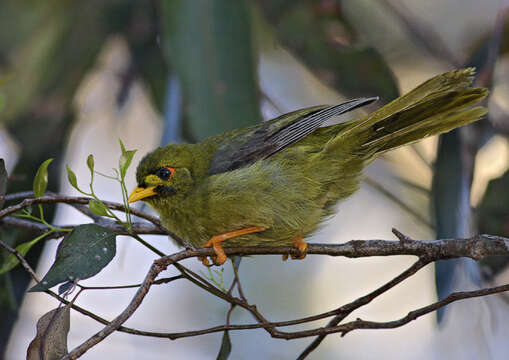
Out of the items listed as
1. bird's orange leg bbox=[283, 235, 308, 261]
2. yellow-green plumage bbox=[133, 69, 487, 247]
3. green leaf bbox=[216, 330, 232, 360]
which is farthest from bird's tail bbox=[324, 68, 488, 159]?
green leaf bbox=[216, 330, 232, 360]

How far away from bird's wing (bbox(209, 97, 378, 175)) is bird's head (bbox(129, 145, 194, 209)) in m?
0.13

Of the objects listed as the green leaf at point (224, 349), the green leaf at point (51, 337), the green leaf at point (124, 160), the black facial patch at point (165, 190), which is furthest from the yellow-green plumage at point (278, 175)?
the green leaf at point (51, 337)

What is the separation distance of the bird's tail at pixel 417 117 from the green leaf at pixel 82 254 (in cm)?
114

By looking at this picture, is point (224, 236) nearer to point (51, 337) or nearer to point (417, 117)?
point (417, 117)

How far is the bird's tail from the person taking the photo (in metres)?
2.24

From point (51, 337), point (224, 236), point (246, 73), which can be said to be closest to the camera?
point (51, 337)

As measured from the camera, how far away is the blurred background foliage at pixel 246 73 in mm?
3209

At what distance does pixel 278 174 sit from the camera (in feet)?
8.57

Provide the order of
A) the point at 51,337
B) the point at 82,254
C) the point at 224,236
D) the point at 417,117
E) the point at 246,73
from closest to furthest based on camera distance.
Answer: the point at 51,337, the point at 82,254, the point at 417,117, the point at 224,236, the point at 246,73

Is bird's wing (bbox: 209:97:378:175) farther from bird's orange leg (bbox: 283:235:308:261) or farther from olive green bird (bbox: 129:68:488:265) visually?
bird's orange leg (bbox: 283:235:308:261)

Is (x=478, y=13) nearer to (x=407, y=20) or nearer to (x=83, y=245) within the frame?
(x=407, y=20)

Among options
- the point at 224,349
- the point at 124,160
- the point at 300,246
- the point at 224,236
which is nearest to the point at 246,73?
the point at 224,236

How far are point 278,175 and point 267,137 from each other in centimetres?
22

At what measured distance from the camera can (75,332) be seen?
157 inches
